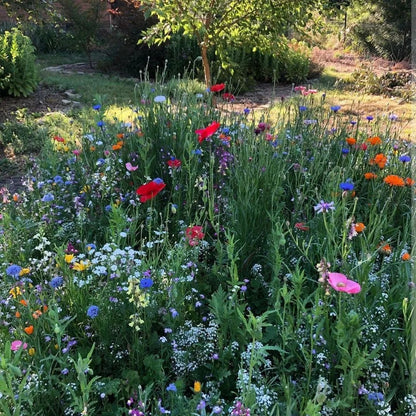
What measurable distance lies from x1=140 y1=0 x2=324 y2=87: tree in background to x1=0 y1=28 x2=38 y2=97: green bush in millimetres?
2459

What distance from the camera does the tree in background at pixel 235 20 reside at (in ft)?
19.9

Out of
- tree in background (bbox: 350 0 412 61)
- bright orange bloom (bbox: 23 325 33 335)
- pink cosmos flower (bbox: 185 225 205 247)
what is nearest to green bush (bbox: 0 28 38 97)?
pink cosmos flower (bbox: 185 225 205 247)

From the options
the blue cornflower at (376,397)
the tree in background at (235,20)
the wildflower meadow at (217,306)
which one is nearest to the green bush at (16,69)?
the tree in background at (235,20)

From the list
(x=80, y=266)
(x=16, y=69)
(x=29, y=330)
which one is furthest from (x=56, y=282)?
(x=16, y=69)

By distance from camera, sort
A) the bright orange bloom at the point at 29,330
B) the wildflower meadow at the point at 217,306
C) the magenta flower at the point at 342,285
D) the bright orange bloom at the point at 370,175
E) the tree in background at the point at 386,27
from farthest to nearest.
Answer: the tree in background at the point at 386,27 → the bright orange bloom at the point at 370,175 → the bright orange bloom at the point at 29,330 → the wildflower meadow at the point at 217,306 → the magenta flower at the point at 342,285

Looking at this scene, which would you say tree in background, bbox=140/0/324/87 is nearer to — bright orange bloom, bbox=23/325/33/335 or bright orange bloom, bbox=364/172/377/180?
bright orange bloom, bbox=364/172/377/180

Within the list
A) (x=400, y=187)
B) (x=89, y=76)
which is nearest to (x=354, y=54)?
(x=89, y=76)

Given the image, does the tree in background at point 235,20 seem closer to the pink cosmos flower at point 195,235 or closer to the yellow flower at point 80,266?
the pink cosmos flower at point 195,235

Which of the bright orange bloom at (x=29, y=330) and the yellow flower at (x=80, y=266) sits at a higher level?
the yellow flower at (x=80, y=266)

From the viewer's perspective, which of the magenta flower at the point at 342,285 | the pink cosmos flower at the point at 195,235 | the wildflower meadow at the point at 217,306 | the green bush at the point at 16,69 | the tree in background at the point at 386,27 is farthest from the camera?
the tree in background at the point at 386,27

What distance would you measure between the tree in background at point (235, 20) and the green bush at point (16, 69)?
246 cm

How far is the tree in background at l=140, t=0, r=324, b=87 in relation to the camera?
606 cm

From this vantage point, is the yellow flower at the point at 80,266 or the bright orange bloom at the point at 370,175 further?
the bright orange bloom at the point at 370,175

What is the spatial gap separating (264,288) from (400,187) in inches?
42.9
